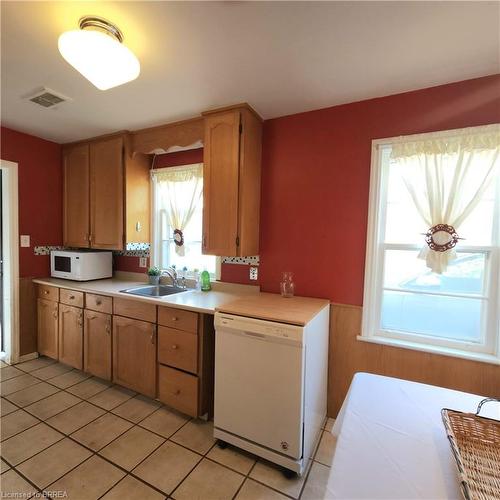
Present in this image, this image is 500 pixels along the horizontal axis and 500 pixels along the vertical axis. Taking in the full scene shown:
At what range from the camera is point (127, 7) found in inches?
46.3

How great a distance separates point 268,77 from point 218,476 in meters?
2.39

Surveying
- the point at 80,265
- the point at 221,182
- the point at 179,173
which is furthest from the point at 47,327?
the point at 221,182

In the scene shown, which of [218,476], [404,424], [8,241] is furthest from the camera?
[8,241]

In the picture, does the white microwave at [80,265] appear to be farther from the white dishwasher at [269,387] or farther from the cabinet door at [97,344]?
the white dishwasher at [269,387]

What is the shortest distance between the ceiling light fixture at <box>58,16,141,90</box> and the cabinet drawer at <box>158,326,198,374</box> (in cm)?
159

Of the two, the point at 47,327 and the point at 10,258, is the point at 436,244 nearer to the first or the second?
the point at 47,327

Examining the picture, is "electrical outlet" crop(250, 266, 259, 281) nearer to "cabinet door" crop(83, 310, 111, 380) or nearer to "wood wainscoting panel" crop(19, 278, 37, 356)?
"cabinet door" crop(83, 310, 111, 380)

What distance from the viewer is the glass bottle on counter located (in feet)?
6.94

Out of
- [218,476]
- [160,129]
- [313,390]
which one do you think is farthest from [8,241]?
[313,390]

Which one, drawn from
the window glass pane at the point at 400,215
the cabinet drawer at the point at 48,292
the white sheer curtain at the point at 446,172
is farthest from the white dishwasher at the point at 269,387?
the cabinet drawer at the point at 48,292

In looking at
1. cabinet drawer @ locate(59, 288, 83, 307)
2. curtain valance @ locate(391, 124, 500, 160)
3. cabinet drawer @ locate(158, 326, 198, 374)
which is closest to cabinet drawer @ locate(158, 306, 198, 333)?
cabinet drawer @ locate(158, 326, 198, 374)

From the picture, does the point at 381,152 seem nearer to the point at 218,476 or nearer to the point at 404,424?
the point at 404,424

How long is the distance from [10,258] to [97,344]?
1.33 metres

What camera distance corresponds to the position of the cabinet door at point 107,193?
2.64m
